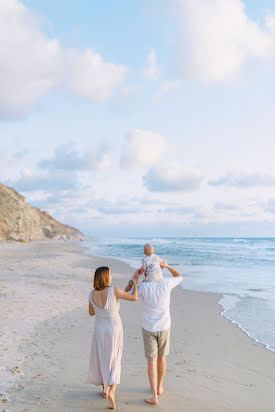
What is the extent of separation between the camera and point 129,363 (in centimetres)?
601

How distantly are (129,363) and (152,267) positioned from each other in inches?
103

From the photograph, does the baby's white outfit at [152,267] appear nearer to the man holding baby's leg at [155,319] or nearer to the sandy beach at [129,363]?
the man holding baby's leg at [155,319]

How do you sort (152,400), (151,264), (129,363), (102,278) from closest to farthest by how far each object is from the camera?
(102,278) < (151,264) < (152,400) < (129,363)

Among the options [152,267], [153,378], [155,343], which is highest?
[152,267]

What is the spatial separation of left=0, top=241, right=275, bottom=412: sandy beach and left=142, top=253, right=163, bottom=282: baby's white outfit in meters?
1.69

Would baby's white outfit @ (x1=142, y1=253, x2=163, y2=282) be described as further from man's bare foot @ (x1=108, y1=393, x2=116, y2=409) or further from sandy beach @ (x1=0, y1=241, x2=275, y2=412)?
sandy beach @ (x1=0, y1=241, x2=275, y2=412)

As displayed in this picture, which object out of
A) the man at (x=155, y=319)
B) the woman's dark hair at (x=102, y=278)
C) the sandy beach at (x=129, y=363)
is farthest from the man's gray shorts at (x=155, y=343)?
the woman's dark hair at (x=102, y=278)

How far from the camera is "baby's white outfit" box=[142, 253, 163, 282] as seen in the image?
435cm

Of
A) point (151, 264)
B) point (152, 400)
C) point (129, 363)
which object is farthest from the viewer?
point (129, 363)

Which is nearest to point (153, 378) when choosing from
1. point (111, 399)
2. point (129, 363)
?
point (111, 399)

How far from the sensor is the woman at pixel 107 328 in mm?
4266

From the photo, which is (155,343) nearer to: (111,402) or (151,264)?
(111,402)

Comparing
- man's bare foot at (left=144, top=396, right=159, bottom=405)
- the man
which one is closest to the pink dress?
the man

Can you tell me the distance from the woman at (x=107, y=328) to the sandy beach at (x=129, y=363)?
439 millimetres
